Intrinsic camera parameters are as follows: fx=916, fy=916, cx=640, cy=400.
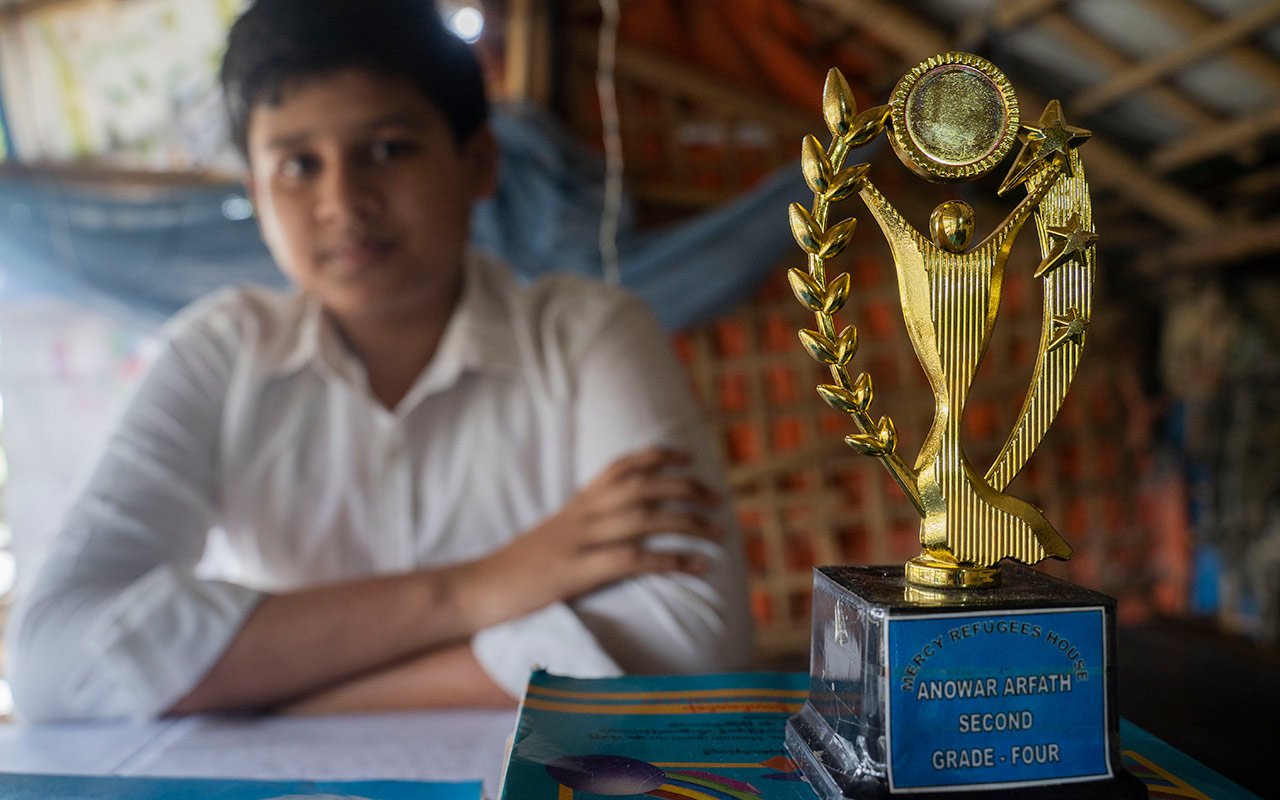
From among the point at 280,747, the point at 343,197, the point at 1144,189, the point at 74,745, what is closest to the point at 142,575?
the point at 74,745

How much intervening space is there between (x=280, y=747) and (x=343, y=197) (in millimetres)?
524

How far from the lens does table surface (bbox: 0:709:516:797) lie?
0.61m

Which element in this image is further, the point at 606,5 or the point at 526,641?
the point at 606,5

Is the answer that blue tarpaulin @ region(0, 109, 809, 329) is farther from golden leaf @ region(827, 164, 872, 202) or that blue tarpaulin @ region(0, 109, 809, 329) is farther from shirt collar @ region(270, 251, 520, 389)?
golden leaf @ region(827, 164, 872, 202)

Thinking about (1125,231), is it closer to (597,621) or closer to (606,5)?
(606,5)

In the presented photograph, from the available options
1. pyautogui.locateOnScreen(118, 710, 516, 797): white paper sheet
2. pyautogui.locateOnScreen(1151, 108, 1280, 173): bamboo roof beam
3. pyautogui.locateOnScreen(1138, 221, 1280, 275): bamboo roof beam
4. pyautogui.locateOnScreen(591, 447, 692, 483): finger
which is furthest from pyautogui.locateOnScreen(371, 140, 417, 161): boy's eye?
pyautogui.locateOnScreen(1138, 221, 1280, 275): bamboo roof beam

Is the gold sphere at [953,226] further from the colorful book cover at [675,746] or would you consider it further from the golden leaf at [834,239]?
the colorful book cover at [675,746]

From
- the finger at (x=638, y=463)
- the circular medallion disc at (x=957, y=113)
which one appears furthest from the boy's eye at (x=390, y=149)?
the circular medallion disc at (x=957, y=113)

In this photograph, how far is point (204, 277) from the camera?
2.19 meters

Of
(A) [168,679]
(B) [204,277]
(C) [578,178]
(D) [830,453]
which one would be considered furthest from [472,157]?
(D) [830,453]

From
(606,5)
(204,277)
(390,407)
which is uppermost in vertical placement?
(606,5)

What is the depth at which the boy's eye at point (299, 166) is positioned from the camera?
→ 3.09ft

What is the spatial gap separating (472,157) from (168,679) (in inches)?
25.7

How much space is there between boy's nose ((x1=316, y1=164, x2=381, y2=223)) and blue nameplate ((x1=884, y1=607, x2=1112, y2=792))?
2.37ft
